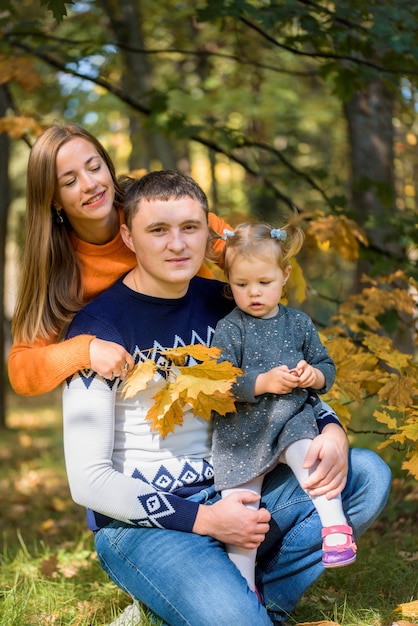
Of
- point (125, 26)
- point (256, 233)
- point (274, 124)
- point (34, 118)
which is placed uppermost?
point (256, 233)

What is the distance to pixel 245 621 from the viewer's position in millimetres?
2211

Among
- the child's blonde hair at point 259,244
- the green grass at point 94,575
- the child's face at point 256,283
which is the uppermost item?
the child's blonde hair at point 259,244

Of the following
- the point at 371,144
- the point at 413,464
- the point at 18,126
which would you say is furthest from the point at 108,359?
the point at 371,144

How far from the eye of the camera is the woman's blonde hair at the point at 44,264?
2600 millimetres

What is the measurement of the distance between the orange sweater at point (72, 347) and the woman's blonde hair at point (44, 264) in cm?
5

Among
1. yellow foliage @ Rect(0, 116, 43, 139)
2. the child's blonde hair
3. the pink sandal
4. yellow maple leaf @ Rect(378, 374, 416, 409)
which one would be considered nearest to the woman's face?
the child's blonde hair

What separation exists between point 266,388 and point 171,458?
0.45 meters

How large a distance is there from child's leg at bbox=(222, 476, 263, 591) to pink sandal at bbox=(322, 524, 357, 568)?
0.24m

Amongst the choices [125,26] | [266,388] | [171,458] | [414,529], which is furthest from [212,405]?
[125,26]

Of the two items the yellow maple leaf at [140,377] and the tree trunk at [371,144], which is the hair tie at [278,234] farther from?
the tree trunk at [371,144]

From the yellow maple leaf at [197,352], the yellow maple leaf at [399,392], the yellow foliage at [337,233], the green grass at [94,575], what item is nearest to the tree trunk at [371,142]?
the yellow foliage at [337,233]

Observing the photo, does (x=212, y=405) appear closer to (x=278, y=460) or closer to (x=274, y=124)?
(x=278, y=460)

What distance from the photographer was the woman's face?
2.64m

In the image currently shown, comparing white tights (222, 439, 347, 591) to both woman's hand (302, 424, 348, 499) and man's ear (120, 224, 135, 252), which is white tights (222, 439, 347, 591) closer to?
woman's hand (302, 424, 348, 499)
